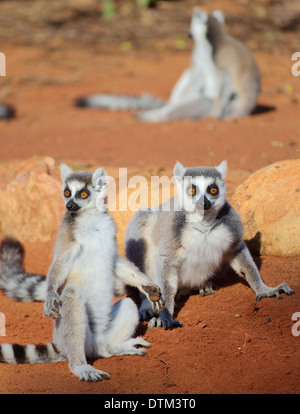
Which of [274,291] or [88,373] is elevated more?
[274,291]

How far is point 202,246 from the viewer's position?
15.8ft

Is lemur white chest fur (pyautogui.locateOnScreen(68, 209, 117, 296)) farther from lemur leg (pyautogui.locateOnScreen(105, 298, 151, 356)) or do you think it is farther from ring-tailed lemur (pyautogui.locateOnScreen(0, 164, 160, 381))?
lemur leg (pyautogui.locateOnScreen(105, 298, 151, 356))

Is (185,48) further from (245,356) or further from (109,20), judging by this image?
(245,356)

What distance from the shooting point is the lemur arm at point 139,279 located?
4.48 m

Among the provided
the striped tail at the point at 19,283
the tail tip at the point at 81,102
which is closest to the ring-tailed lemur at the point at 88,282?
the striped tail at the point at 19,283

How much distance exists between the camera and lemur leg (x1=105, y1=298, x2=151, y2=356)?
437 centimetres

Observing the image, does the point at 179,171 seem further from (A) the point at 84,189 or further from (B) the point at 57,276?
(B) the point at 57,276

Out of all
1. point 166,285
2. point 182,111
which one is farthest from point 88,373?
point 182,111

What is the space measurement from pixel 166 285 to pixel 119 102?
7286mm

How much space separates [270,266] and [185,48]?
12.1m

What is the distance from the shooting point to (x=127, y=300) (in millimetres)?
4594

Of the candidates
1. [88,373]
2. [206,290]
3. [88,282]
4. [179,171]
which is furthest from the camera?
[206,290]

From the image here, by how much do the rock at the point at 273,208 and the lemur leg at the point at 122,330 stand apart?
156cm

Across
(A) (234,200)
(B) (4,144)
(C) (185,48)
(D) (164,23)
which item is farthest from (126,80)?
(A) (234,200)
